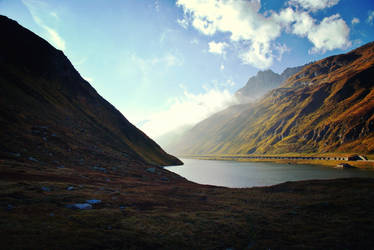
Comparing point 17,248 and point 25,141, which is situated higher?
point 25,141

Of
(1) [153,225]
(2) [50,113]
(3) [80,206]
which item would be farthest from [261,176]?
(3) [80,206]

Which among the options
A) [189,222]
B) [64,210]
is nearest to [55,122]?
[64,210]

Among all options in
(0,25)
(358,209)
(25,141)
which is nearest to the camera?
(358,209)

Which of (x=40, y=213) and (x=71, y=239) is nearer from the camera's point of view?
(x=71, y=239)

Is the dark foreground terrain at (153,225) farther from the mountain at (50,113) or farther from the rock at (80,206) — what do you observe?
the mountain at (50,113)

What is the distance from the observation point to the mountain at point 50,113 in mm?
58625

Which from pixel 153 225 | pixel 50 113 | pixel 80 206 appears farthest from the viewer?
pixel 50 113

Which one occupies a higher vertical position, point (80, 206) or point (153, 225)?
point (153, 225)

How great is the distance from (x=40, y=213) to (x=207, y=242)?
16.1 meters

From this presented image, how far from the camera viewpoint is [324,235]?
21406 mm

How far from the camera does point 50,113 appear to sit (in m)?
88.7

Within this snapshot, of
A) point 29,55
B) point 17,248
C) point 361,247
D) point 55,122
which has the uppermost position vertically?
point 29,55

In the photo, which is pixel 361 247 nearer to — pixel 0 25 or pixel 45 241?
pixel 45 241

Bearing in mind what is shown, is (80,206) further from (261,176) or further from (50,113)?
(261,176)
